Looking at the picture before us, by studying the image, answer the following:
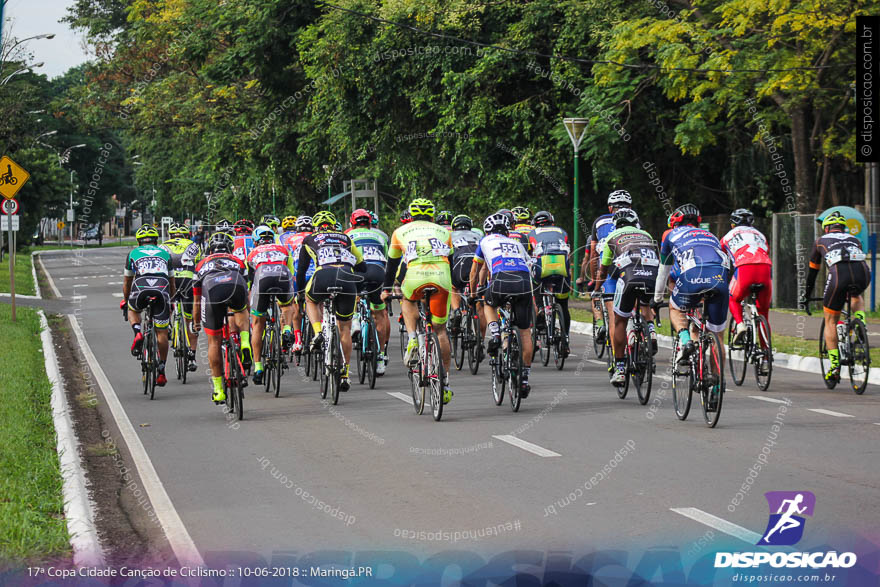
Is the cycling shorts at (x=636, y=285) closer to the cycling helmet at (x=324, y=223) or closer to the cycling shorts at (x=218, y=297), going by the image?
the cycling helmet at (x=324, y=223)

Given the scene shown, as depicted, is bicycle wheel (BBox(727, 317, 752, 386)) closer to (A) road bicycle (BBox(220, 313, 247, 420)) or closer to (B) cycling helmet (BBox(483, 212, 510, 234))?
(B) cycling helmet (BBox(483, 212, 510, 234))

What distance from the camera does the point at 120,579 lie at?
603cm

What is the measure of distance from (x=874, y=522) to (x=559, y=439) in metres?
3.69

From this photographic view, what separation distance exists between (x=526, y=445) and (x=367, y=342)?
435cm

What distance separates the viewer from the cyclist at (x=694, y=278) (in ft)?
35.9

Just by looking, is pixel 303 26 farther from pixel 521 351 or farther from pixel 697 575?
pixel 697 575

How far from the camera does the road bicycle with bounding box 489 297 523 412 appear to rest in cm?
1189

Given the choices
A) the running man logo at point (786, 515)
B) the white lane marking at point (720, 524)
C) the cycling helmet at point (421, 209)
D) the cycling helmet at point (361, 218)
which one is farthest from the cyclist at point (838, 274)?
the white lane marking at point (720, 524)

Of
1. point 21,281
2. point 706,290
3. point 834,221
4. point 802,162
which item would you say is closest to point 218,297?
point 706,290

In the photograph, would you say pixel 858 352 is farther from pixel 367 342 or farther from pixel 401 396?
pixel 367 342

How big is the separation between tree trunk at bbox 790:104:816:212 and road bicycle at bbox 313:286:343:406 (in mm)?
14179

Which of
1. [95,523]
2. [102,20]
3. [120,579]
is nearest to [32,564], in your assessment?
[120,579]

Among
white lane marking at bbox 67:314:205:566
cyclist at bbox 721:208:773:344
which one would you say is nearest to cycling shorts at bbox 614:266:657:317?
cyclist at bbox 721:208:773:344

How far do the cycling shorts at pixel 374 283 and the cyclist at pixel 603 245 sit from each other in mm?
2495
